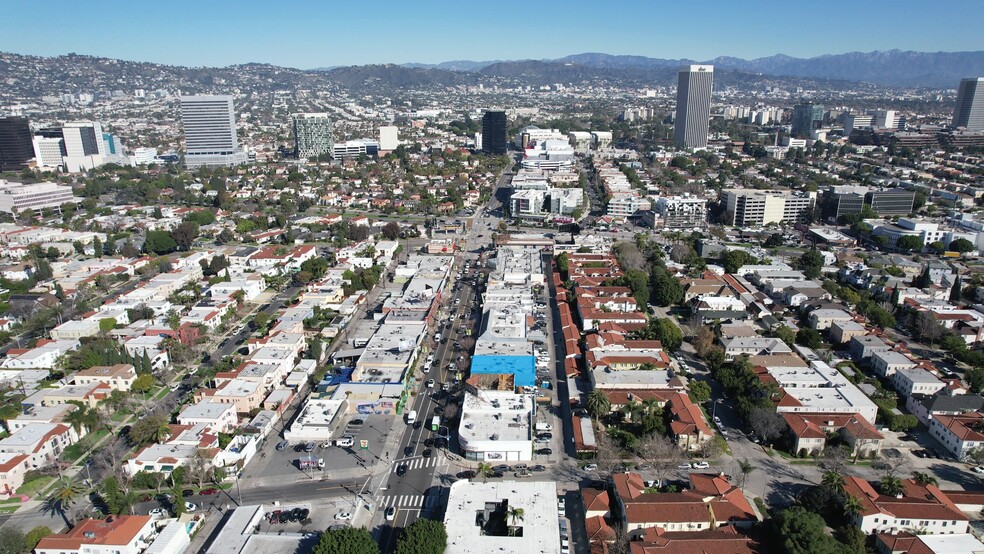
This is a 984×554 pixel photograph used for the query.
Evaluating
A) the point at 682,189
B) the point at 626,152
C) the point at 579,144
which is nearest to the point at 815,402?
the point at 682,189

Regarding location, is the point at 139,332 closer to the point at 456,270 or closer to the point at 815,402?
the point at 456,270

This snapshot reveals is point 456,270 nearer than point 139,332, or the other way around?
point 139,332

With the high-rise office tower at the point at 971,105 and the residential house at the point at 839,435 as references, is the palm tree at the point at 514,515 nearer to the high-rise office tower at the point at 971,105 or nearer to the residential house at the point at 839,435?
the residential house at the point at 839,435

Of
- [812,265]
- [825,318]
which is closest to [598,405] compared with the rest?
[825,318]

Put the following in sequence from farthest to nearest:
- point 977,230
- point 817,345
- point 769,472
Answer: point 977,230 → point 817,345 → point 769,472

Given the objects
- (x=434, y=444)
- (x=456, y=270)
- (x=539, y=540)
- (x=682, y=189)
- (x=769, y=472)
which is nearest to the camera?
(x=539, y=540)

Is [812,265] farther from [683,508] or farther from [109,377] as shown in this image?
[109,377]

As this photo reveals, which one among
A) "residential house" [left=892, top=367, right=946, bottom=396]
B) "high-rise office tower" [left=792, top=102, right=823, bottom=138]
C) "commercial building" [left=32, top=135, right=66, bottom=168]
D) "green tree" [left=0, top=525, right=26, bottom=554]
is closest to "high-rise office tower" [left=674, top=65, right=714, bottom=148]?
"high-rise office tower" [left=792, top=102, right=823, bottom=138]

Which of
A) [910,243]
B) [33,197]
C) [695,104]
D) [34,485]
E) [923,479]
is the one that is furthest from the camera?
[695,104]
